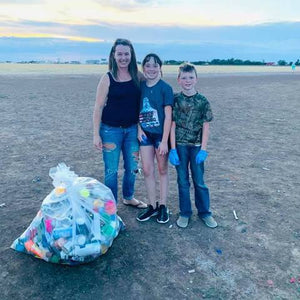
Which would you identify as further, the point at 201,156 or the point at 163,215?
the point at 163,215

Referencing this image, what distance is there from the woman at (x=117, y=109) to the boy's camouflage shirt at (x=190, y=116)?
0.48 metres

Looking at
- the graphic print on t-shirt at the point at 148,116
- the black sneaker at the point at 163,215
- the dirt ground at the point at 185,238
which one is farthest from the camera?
the black sneaker at the point at 163,215

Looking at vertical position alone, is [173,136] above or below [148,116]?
below

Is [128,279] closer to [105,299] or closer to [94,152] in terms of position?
[105,299]

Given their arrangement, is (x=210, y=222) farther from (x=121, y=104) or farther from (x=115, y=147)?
(x=121, y=104)

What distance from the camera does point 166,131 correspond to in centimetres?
391

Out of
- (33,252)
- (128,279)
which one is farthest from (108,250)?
(33,252)

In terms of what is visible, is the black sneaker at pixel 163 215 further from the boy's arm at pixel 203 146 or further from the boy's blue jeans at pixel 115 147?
the boy's arm at pixel 203 146

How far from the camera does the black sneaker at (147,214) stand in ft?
14.3

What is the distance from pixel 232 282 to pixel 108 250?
129cm

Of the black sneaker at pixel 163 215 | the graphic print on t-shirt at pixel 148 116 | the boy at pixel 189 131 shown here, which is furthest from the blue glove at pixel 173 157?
the black sneaker at pixel 163 215

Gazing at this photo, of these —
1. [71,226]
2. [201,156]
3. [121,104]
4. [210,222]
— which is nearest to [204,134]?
[201,156]

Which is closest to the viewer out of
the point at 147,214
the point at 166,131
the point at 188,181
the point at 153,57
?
the point at 153,57

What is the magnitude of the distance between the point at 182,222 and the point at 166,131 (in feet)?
3.76
